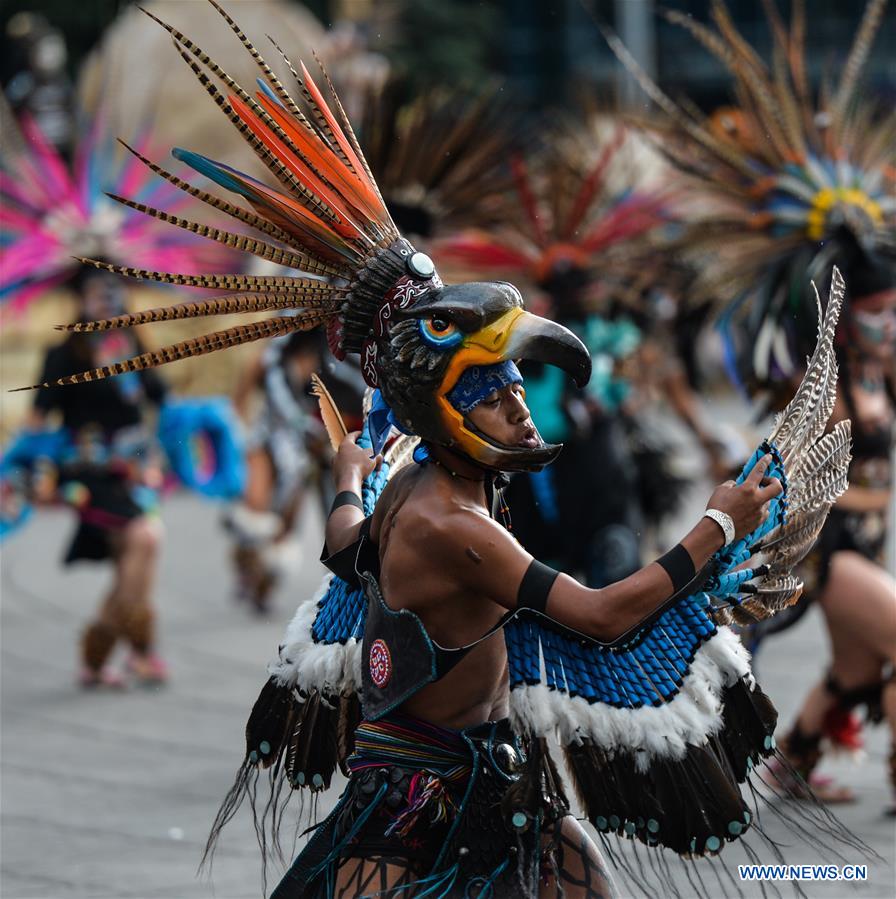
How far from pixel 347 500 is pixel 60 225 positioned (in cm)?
526

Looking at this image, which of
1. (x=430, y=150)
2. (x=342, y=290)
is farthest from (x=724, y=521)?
(x=430, y=150)

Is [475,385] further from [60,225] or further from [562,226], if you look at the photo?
[60,225]

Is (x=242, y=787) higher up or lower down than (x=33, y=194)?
higher up

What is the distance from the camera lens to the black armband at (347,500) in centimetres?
383

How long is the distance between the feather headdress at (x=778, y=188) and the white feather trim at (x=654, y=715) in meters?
2.74

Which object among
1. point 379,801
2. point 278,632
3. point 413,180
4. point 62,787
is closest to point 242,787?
point 379,801

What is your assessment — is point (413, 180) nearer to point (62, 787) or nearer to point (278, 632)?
point (62, 787)

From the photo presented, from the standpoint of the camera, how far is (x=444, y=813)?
3.43 metres

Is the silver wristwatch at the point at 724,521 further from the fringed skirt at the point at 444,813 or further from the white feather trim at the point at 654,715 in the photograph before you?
the fringed skirt at the point at 444,813

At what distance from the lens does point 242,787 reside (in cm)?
377

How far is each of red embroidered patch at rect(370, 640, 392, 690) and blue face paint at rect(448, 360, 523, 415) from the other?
0.49m

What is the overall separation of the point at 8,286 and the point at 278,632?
2444mm

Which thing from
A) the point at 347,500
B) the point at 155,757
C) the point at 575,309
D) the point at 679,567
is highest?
the point at 679,567

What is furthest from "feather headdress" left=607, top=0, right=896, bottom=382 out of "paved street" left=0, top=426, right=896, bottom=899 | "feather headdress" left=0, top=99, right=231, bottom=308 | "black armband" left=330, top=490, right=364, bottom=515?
"feather headdress" left=0, top=99, right=231, bottom=308
